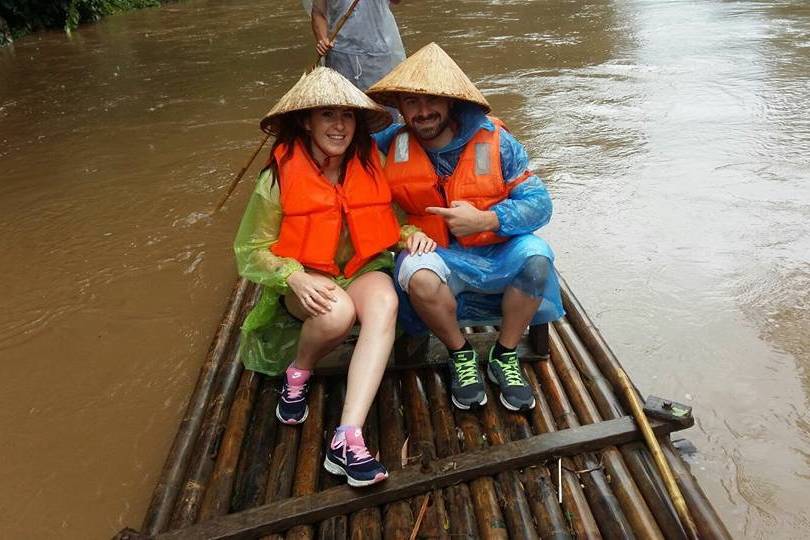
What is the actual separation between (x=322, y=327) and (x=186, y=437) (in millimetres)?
615

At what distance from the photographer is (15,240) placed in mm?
4043

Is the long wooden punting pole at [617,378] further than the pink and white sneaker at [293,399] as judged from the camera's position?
No

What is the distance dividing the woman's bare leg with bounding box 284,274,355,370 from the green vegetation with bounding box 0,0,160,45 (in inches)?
509

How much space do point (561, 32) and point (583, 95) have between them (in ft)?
12.5

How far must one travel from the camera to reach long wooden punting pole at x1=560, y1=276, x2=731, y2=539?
1.65m

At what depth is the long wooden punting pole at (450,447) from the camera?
178 cm

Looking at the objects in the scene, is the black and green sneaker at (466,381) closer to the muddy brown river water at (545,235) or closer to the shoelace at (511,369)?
the shoelace at (511,369)

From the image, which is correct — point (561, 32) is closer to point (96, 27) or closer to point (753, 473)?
point (753, 473)

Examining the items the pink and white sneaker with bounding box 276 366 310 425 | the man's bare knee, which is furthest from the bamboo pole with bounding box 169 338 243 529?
the man's bare knee

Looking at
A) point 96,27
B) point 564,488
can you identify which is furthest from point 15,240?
point 96,27

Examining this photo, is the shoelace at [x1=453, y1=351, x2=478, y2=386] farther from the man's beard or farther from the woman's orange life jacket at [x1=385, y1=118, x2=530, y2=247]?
the man's beard

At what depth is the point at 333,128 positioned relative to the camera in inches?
85.5

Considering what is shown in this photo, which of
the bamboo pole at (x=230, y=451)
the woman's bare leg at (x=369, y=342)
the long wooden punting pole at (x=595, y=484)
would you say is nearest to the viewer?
the long wooden punting pole at (x=595, y=484)

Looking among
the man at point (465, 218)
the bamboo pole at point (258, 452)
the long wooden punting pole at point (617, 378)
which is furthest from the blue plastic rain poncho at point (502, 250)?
the bamboo pole at point (258, 452)
